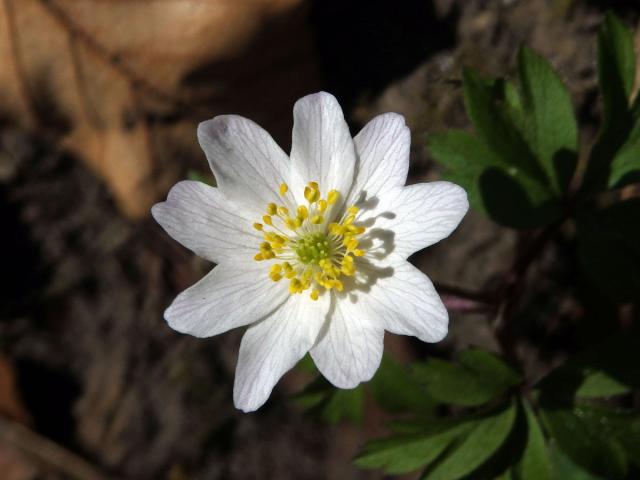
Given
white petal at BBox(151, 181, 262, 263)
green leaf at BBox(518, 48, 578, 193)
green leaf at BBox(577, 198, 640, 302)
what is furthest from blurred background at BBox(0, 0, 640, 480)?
white petal at BBox(151, 181, 262, 263)

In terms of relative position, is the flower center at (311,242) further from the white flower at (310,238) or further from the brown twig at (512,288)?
the brown twig at (512,288)

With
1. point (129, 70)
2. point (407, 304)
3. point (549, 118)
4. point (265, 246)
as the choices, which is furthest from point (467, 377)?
point (129, 70)

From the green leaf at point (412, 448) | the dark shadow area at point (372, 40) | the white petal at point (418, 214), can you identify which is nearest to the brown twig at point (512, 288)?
the green leaf at point (412, 448)

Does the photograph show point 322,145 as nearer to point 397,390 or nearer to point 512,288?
point 512,288

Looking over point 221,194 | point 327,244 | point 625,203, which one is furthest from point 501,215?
point 221,194

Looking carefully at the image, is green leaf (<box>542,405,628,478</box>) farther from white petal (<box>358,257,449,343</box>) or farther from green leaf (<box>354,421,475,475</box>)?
white petal (<box>358,257,449,343</box>)
